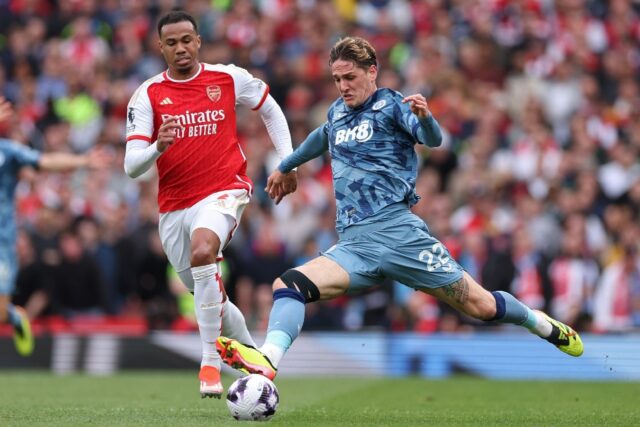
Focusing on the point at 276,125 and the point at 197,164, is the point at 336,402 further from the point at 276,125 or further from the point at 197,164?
the point at 197,164

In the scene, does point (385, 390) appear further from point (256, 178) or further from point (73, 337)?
point (256, 178)

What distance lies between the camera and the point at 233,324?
33.2 ft

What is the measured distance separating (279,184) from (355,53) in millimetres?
1270

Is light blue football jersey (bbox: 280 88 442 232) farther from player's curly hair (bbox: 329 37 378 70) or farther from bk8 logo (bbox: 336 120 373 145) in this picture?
player's curly hair (bbox: 329 37 378 70)

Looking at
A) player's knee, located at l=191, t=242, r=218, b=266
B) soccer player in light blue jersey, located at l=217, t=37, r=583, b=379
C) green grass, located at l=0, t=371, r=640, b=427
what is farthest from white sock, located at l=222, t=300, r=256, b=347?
soccer player in light blue jersey, located at l=217, t=37, r=583, b=379

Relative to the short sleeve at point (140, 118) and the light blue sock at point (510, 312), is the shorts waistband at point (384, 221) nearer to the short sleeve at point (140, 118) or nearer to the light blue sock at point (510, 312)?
the light blue sock at point (510, 312)

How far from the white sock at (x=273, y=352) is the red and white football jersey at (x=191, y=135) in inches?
70.6

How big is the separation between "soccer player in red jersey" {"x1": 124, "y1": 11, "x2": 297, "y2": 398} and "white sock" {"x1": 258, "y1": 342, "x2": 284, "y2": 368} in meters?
1.05

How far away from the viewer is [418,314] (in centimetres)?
1656

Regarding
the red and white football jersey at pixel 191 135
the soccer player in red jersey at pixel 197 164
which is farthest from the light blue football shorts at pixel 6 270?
the red and white football jersey at pixel 191 135

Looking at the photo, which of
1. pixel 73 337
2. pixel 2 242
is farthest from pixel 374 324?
pixel 2 242

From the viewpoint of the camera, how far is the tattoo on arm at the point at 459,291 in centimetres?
914

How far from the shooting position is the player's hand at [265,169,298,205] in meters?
9.73

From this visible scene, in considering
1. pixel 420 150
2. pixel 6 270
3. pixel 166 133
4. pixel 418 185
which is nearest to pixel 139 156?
pixel 166 133
